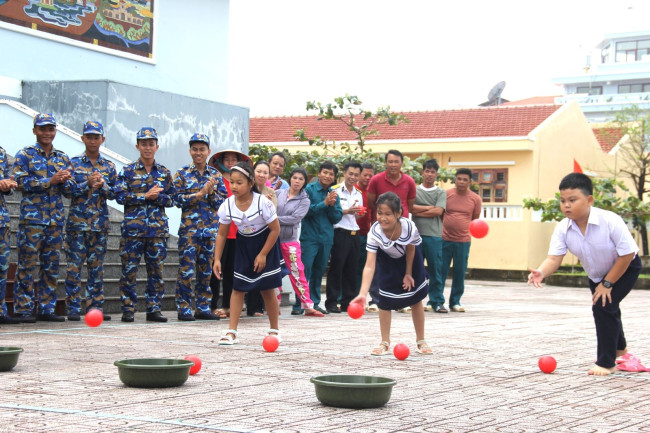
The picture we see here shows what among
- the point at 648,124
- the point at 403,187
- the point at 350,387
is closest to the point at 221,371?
the point at 350,387

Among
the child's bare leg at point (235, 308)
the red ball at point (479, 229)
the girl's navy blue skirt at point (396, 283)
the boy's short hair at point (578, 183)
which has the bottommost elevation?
the child's bare leg at point (235, 308)

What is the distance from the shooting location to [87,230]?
1021 cm

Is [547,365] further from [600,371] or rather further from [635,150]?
[635,150]

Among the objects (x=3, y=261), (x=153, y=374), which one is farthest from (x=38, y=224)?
(x=153, y=374)

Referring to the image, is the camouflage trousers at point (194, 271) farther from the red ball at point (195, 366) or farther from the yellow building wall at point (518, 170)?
the yellow building wall at point (518, 170)

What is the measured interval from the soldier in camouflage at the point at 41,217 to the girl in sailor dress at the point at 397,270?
3.68 metres

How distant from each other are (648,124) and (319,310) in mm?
25980

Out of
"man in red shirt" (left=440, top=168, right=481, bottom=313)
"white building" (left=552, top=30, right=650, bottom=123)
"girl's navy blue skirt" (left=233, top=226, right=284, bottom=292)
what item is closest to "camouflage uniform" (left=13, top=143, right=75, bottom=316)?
"girl's navy blue skirt" (left=233, top=226, right=284, bottom=292)

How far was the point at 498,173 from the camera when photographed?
3091cm

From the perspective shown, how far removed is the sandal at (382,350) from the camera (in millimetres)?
7945

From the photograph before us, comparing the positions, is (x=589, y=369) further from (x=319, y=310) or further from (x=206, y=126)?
(x=206, y=126)

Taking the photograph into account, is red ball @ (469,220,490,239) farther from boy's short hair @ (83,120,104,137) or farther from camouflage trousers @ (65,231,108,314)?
boy's short hair @ (83,120,104,137)

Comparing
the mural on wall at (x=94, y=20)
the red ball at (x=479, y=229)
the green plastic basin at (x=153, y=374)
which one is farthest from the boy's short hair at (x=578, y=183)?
the mural on wall at (x=94, y=20)

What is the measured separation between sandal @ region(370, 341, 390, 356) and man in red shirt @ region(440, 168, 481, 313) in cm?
528
